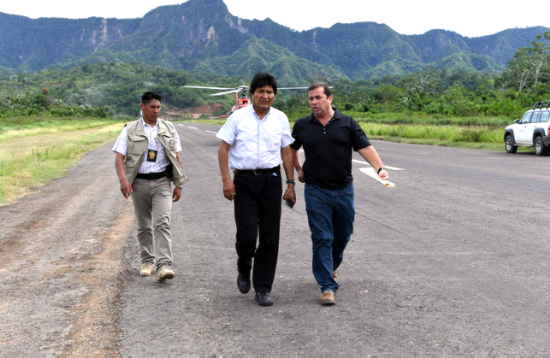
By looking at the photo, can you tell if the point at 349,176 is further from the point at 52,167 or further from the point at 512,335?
the point at 52,167

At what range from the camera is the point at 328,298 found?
5.18 m

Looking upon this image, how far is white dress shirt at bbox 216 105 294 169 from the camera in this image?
5.31m

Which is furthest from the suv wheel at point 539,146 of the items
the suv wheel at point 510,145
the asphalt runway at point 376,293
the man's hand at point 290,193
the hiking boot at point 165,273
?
the hiking boot at point 165,273

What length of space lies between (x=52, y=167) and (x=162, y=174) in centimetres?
1531

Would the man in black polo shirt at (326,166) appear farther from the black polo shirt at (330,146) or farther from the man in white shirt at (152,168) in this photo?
the man in white shirt at (152,168)

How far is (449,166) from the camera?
17.5 m

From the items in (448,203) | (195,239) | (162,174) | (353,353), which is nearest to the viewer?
(353,353)

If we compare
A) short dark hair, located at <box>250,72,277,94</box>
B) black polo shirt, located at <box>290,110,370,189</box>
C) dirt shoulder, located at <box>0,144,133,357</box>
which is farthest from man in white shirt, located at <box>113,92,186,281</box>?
black polo shirt, located at <box>290,110,370,189</box>

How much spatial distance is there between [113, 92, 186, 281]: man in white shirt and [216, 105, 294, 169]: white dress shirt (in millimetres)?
1179

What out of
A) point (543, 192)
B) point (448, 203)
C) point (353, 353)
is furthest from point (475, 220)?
point (353, 353)

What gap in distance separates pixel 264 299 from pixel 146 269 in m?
1.64

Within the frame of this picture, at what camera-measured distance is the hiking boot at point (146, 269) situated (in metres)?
6.32

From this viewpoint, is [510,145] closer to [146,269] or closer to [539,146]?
[539,146]

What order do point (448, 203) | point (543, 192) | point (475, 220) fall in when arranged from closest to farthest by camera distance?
point (475, 220)
point (448, 203)
point (543, 192)
